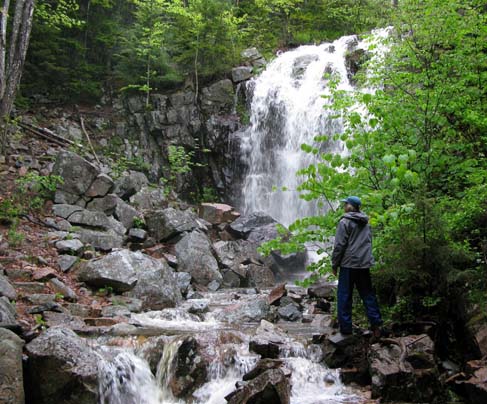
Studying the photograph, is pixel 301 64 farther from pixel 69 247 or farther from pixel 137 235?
pixel 69 247

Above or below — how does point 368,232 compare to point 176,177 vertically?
below

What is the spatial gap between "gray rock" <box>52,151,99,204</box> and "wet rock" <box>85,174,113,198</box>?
10cm

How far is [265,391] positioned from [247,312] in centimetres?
399

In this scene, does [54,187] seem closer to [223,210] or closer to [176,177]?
[223,210]

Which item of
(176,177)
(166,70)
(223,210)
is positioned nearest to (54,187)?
(223,210)

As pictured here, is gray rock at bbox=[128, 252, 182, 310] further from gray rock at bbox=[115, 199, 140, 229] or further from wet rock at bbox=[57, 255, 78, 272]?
gray rock at bbox=[115, 199, 140, 229]

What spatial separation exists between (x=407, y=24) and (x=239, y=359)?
6380 mm

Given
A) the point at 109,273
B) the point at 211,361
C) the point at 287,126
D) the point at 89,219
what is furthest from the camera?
the point at 287,126

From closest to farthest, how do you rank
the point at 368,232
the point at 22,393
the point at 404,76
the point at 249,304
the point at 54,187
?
the point at 22,393, the point at 368,232, the point at 404,76, the point at 249,304, the point at 54,187

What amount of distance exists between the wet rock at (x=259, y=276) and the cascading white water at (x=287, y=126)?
455cm

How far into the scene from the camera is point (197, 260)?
39.6ft

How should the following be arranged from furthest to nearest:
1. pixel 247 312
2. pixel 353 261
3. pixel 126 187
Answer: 1. pixel 126 187
2. pixel 247 312
3. pixel 353 261

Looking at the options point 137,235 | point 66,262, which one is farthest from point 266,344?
point 137,235

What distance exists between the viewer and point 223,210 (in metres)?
16.2
